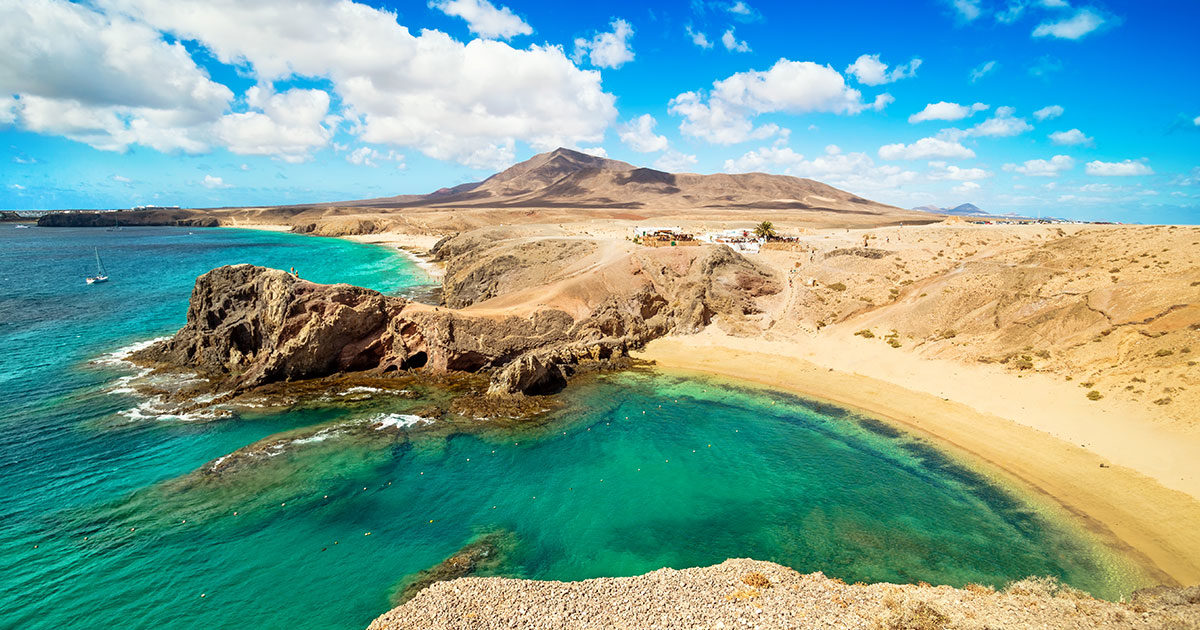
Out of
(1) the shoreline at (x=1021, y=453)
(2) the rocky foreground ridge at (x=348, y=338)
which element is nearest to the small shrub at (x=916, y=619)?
(1) the shoreline at (x=1021, y=453)

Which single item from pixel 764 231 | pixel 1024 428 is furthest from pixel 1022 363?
pixel 764 231

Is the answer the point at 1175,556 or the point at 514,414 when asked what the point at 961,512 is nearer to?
the point at 1175,556

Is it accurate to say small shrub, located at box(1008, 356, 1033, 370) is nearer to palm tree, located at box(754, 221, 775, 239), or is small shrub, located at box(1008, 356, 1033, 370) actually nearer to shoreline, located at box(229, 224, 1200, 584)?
shoreline, located at box(229, 224, 1200, 584)

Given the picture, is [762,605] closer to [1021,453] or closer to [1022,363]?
[1021,453]

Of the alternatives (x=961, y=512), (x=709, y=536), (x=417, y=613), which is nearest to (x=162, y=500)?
(x=417, y=613)

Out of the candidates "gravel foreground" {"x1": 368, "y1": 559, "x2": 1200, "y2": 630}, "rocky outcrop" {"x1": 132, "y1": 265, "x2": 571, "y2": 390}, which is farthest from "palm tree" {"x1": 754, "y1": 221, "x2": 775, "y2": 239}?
"gravel foreground" {"x1": 368, "y1": 559, "x2": 1200, "y2": 630}

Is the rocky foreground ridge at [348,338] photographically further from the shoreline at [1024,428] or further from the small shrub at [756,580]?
the small shrub at [756,580]
